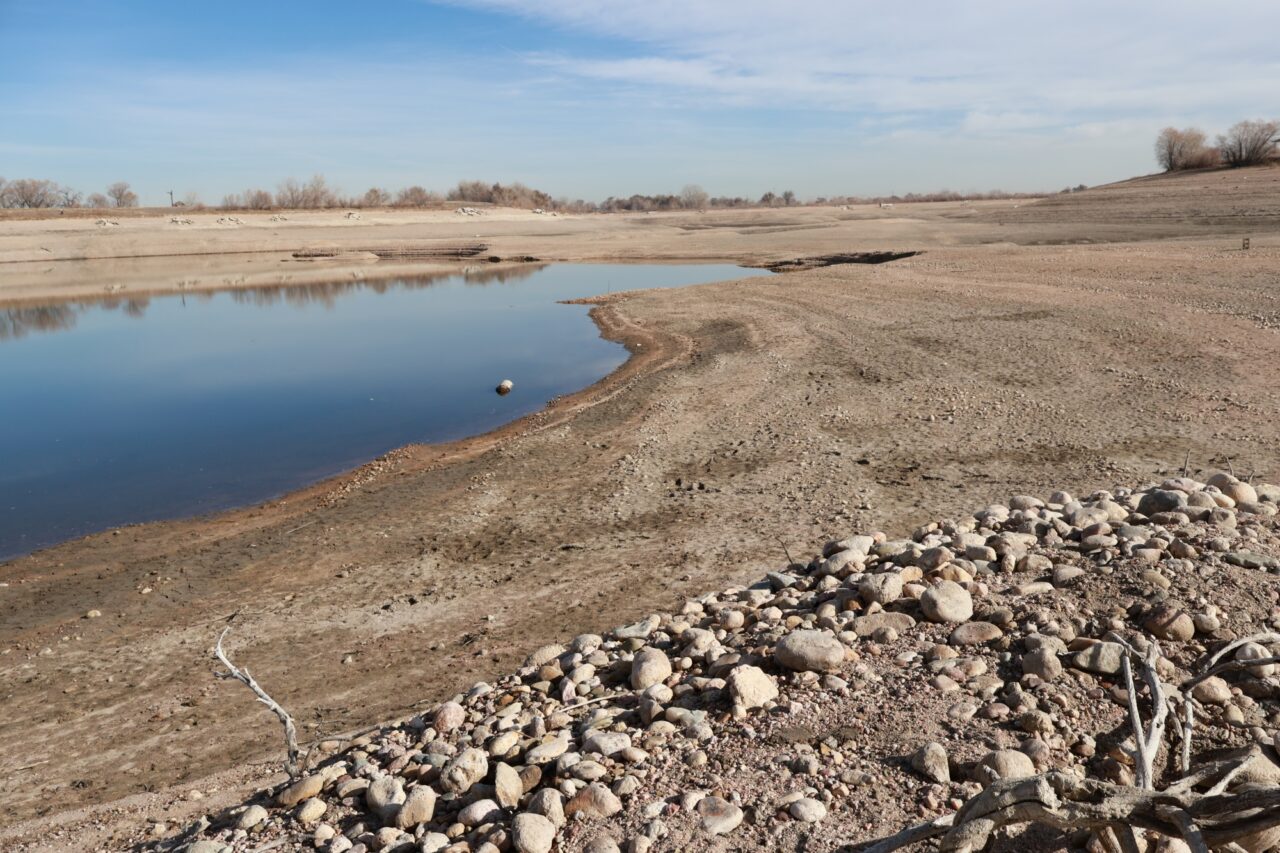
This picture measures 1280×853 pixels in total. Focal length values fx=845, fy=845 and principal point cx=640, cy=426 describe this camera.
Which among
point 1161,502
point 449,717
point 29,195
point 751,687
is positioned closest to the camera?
point 751,687

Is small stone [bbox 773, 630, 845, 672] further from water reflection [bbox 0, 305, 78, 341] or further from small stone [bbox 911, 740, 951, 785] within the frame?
water reflection [bbox 0, 305, 78, 341]

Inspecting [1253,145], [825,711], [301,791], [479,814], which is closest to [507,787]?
[479,814]

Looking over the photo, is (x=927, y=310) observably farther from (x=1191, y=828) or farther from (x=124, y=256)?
(x=124, y=256)

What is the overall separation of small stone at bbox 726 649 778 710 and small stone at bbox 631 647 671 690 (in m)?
0.54

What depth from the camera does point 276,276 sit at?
4622cm

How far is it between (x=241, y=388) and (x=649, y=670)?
18.0 metres

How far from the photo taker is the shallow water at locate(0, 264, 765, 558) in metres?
13.0

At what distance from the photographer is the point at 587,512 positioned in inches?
368

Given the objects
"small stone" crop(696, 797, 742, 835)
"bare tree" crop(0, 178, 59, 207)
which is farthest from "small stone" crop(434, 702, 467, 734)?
"bare tree" crop(0, 178, 59, 207)

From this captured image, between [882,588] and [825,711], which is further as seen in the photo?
[882,588]

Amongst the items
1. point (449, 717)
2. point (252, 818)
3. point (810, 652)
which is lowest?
point (252, 818)

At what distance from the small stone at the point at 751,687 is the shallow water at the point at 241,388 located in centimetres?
1009

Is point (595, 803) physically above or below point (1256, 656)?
below

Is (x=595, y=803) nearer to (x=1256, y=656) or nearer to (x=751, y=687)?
(x=751, y=687)
